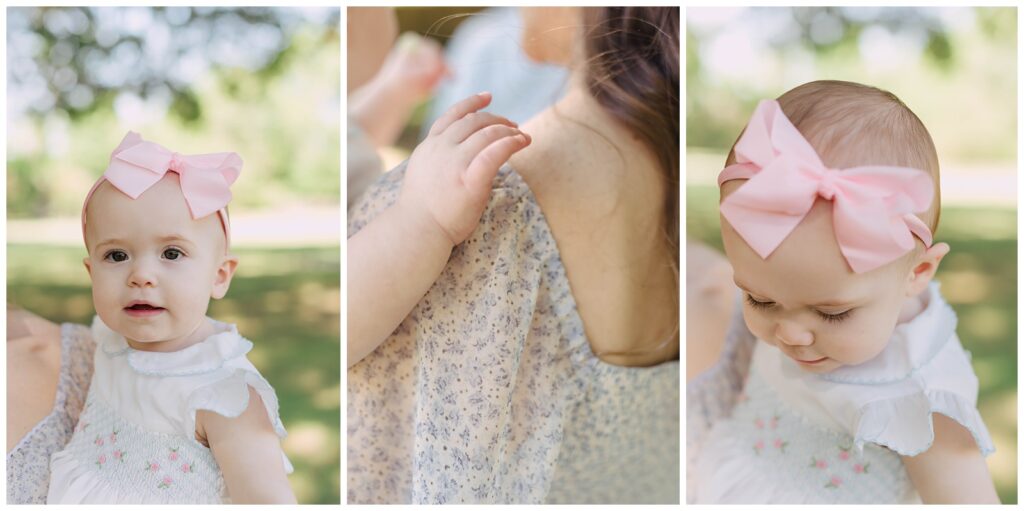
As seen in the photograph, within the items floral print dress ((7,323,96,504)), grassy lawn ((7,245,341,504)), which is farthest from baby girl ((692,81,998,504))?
floral print dress ((7,323,96,504))

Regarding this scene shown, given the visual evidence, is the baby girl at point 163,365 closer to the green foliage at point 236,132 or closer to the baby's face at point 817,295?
the green foliage at point 236,132

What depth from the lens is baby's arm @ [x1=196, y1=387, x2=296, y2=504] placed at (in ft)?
5.75

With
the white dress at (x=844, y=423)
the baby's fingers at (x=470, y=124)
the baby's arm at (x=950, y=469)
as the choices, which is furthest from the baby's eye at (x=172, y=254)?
the baby's arm at (x=950, y=469)

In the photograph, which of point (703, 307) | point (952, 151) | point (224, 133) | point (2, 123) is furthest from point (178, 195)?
point (952, 151)

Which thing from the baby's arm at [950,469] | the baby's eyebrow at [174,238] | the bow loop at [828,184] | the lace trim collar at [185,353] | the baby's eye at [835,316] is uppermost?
the bow loop at [828,184]

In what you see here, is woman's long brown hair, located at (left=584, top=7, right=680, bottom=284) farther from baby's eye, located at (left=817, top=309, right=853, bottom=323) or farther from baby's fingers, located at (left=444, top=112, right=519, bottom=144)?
baby's eye, located at (left=817, top=309, right=853, bottom=323)

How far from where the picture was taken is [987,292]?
6.93ft

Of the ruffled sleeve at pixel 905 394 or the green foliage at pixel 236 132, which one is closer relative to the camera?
the ruffled sleeve at pixel 905 394

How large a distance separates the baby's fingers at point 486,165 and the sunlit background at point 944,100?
0.50 meters

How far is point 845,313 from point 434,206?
0.71 meters

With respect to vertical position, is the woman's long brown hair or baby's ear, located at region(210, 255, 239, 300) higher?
the woman's long brown hair

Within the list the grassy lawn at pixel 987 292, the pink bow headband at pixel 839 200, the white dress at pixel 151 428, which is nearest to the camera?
the pink bow headband at pixel 839 200

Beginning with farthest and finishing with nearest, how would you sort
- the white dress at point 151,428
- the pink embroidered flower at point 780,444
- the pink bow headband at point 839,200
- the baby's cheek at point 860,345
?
the pink embroidered flower at point 780,444, the white dress at point 151,428, the baby's cheek at point 860,345, the pink bow headband at point 839,200

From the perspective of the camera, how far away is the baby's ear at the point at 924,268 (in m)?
1.67
